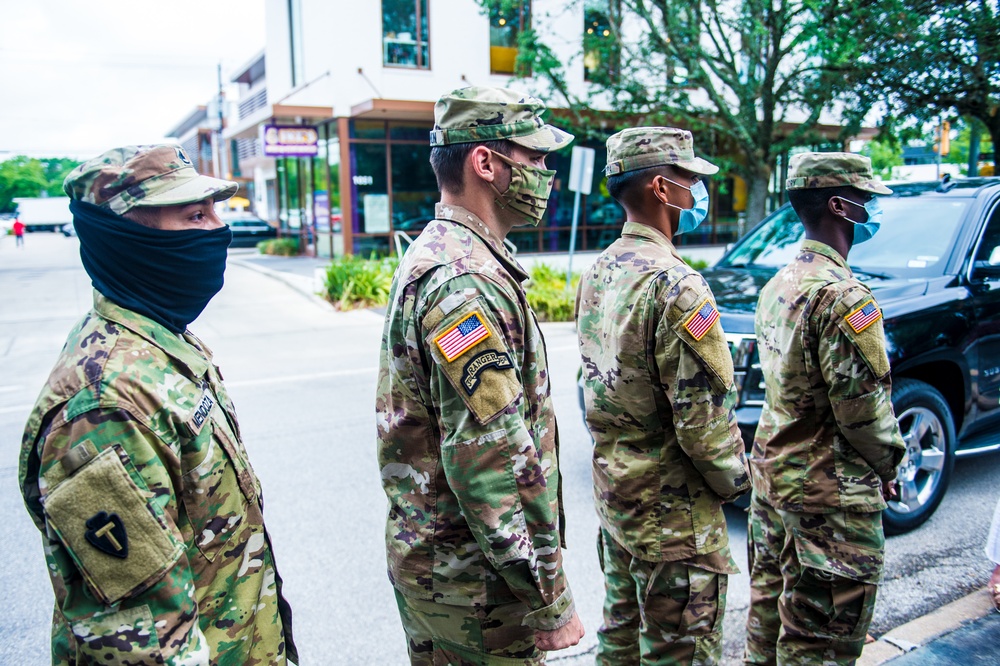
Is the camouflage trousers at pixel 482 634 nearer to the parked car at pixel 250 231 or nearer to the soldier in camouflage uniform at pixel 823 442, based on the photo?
the soldier in camouflage uniform at pixel 823 442

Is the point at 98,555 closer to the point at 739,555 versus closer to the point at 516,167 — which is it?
the point at 516,167

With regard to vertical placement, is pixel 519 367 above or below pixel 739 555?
above

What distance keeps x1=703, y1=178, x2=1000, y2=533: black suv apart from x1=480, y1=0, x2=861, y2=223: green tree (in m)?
6.63

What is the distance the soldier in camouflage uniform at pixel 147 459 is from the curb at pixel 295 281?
11.6m

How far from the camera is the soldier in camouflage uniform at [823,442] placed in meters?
2.65

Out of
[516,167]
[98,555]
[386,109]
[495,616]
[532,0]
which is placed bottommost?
[495,616]

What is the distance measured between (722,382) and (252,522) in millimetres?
1464

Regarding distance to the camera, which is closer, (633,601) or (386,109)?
(633,601)

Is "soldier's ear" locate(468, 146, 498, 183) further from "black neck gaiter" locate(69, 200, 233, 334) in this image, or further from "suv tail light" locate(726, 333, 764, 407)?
"suv tail light" locate(726, 333, 764, 407)

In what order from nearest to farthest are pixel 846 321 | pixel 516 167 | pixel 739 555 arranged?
1. pixel 516 167
2. pixel 846 321
3. pixel 739 555

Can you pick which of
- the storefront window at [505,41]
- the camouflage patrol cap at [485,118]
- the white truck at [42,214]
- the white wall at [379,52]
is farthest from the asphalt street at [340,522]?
the white truck at [42,214]

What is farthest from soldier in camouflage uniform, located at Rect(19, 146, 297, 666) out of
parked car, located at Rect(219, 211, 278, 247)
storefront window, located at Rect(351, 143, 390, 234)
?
parked car, located at Rect(219, 211, 278, 247)

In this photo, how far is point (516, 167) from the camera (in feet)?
6.73

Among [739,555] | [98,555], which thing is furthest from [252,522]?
[739,555]
